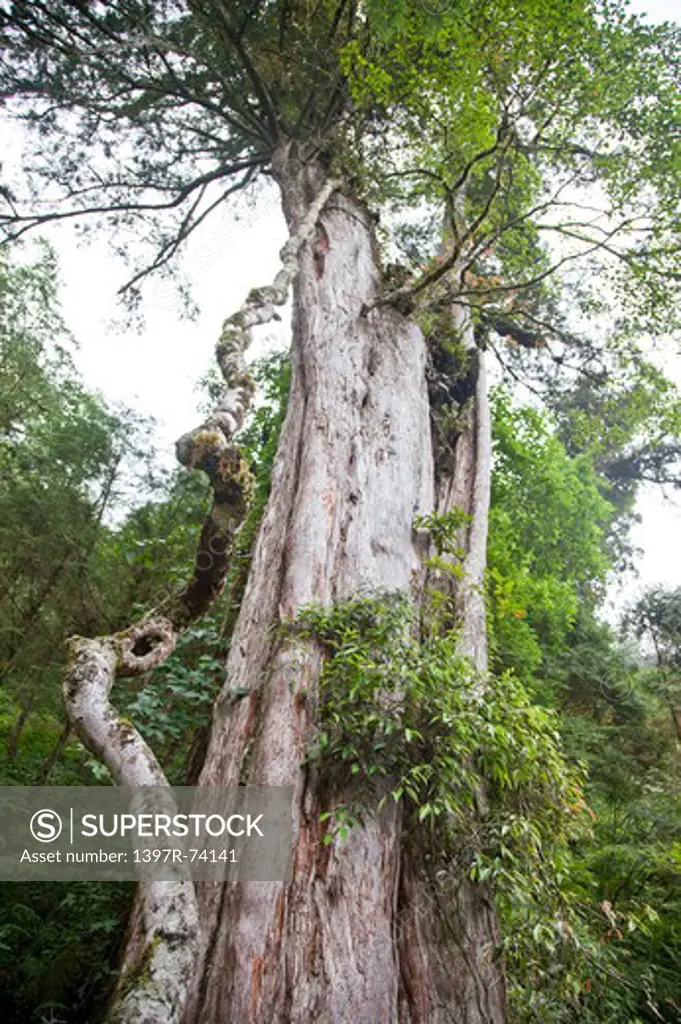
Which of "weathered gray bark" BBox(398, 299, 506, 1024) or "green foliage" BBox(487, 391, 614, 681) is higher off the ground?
"green foliage" BBox(487, 391, 614, 681)

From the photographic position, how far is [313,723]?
323 centimetres

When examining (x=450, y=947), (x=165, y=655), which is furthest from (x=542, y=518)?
(x=165, y=655)

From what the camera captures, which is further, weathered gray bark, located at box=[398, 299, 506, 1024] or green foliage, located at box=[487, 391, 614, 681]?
green foliage, located at box=[487, 391, 614, 681]

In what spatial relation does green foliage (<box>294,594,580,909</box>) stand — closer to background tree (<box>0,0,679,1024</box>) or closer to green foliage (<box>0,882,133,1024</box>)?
background tree (<box>0,0,679,1024</box>)

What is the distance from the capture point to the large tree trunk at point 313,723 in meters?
2.59

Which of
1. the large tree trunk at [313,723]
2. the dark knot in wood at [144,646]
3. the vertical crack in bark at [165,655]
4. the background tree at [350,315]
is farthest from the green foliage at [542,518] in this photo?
the dark knot in wood at [144,646]

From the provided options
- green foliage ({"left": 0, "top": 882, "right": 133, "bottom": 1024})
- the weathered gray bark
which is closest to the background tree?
the weathered gray bark

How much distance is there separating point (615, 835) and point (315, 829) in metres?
4.49

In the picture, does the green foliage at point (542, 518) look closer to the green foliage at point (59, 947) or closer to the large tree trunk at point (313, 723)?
the large tree trunk at point (313, 723)

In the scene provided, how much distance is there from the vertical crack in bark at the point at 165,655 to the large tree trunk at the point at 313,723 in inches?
15.2

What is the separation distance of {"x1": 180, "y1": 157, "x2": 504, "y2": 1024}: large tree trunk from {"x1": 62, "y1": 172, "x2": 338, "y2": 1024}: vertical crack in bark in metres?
0.39

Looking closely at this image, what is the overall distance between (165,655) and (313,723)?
0.97m

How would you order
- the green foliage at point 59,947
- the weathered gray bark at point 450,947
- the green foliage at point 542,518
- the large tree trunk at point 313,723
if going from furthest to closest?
the green foliage at point 542,518
the green foliage at point 59,947
the weathered gray bark at point 450,947
the large tree trunk at point 313,723

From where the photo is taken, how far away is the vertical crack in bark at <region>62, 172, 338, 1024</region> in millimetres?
2246
